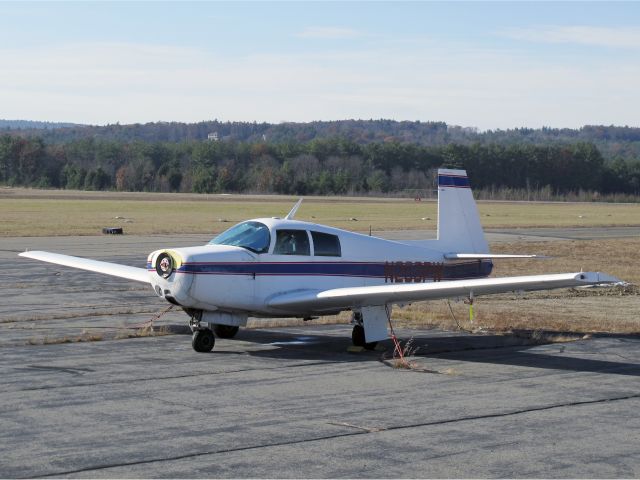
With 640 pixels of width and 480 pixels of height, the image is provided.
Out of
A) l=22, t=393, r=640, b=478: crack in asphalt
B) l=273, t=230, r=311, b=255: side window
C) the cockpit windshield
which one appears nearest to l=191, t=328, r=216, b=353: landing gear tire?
the cockpit windshield

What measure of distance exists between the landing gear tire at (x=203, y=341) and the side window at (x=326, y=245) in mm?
2077

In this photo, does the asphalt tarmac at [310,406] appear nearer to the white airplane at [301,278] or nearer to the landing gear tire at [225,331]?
the landing gear tire at [225,331]

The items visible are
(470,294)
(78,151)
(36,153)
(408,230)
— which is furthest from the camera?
(78,151)

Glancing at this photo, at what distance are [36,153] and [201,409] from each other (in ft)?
458

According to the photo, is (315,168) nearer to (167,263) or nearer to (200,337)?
(200,337)

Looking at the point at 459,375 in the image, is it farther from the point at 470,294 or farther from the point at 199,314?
the point at 199,314

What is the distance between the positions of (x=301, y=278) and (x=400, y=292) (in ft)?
5.77

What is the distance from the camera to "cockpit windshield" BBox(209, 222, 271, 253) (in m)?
15.1

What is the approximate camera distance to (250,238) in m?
15.2

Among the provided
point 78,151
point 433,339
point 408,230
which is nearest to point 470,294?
point 433,339

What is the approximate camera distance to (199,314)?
48.3ft

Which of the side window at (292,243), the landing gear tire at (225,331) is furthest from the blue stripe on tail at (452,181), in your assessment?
the landing gear tire at (225,331)

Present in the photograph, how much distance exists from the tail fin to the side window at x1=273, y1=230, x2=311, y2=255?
3.04 m

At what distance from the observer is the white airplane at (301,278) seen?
14.2m
